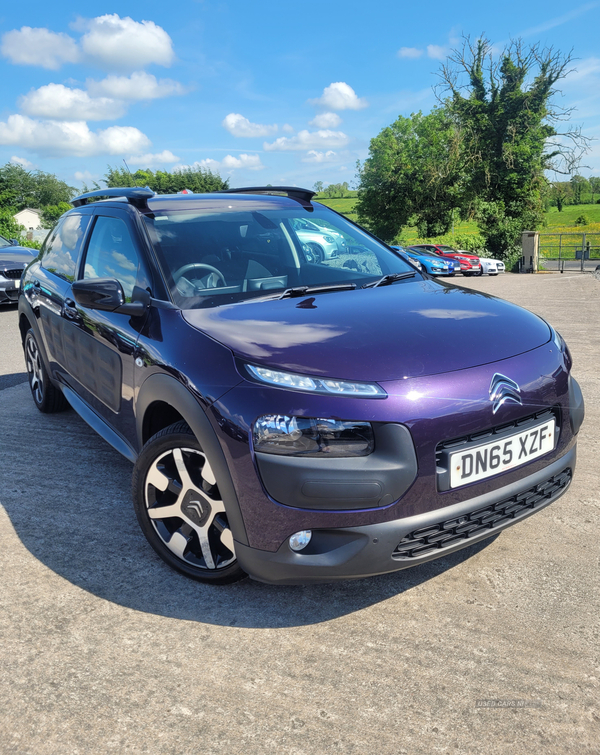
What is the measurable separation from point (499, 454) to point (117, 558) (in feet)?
5.67

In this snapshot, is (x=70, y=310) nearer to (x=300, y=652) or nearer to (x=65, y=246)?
(x=65, y=246)

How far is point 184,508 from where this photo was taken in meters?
2.48

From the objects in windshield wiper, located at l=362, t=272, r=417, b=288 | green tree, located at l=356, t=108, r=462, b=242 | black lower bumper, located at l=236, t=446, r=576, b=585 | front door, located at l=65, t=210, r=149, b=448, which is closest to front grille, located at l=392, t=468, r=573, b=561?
black lower bumper, located at l=236, t=446, r=576, b=585

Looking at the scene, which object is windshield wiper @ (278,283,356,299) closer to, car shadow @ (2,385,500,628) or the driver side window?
the driver side window

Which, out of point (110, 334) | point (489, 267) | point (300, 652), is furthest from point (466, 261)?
point (300, 652)

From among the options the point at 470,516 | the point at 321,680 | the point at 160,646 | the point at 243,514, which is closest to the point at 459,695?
the point at 321,680

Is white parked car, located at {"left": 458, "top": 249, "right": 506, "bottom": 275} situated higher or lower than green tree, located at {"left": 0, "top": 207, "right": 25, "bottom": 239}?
lower

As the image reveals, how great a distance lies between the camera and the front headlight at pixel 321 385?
201 cm

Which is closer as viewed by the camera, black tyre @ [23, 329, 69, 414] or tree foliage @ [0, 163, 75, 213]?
black tyre @ [23, 329, 69, 414]

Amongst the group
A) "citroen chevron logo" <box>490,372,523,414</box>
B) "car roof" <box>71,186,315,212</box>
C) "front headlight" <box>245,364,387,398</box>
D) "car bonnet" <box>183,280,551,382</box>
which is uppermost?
"car roof" <box>71,186,315,212</box>

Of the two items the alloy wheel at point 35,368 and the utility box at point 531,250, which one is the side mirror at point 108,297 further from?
the utility box at point 531,250

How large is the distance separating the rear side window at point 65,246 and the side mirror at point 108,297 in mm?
1088

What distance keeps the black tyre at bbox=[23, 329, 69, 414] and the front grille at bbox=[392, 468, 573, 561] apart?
335 cm

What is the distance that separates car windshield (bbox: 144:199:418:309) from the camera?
2883 mm
